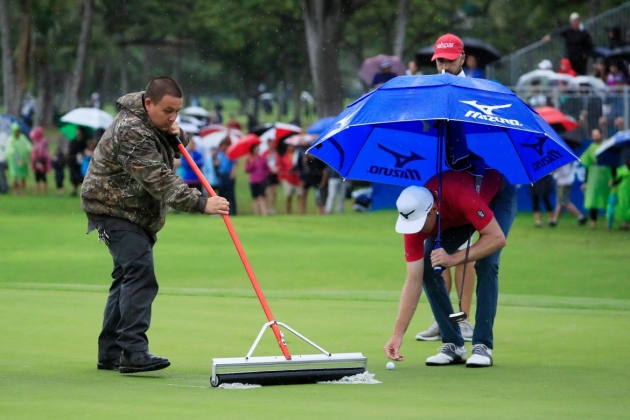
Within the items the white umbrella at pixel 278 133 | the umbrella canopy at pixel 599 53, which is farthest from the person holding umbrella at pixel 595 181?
the white umbrella at pixel 278 133

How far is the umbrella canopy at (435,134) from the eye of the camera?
664cm

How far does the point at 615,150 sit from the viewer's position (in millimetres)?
22984

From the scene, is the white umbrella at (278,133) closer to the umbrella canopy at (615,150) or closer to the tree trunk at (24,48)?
the umbrella canopy at (615,150)

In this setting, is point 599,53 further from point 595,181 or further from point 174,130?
point 174,130

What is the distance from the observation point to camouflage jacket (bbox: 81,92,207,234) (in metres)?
6.60

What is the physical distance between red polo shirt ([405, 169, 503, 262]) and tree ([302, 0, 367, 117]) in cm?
2644

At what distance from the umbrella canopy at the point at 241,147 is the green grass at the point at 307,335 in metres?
8.59

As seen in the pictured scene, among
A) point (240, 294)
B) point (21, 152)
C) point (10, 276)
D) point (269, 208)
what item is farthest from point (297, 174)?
point (240, 294)

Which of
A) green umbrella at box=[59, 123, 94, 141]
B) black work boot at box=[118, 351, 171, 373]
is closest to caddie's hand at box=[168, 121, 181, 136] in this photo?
black work boot at box=[118, 351, 171, 373]

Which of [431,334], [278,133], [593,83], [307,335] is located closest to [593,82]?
[593,83]

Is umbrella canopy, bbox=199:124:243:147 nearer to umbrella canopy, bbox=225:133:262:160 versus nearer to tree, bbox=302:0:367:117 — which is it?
umbrella canopy, bbox=225:133:262:160

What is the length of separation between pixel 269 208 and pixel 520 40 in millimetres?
28706

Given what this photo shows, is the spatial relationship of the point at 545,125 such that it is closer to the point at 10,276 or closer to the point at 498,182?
the point at 498,182

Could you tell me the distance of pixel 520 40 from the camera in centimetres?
5353
